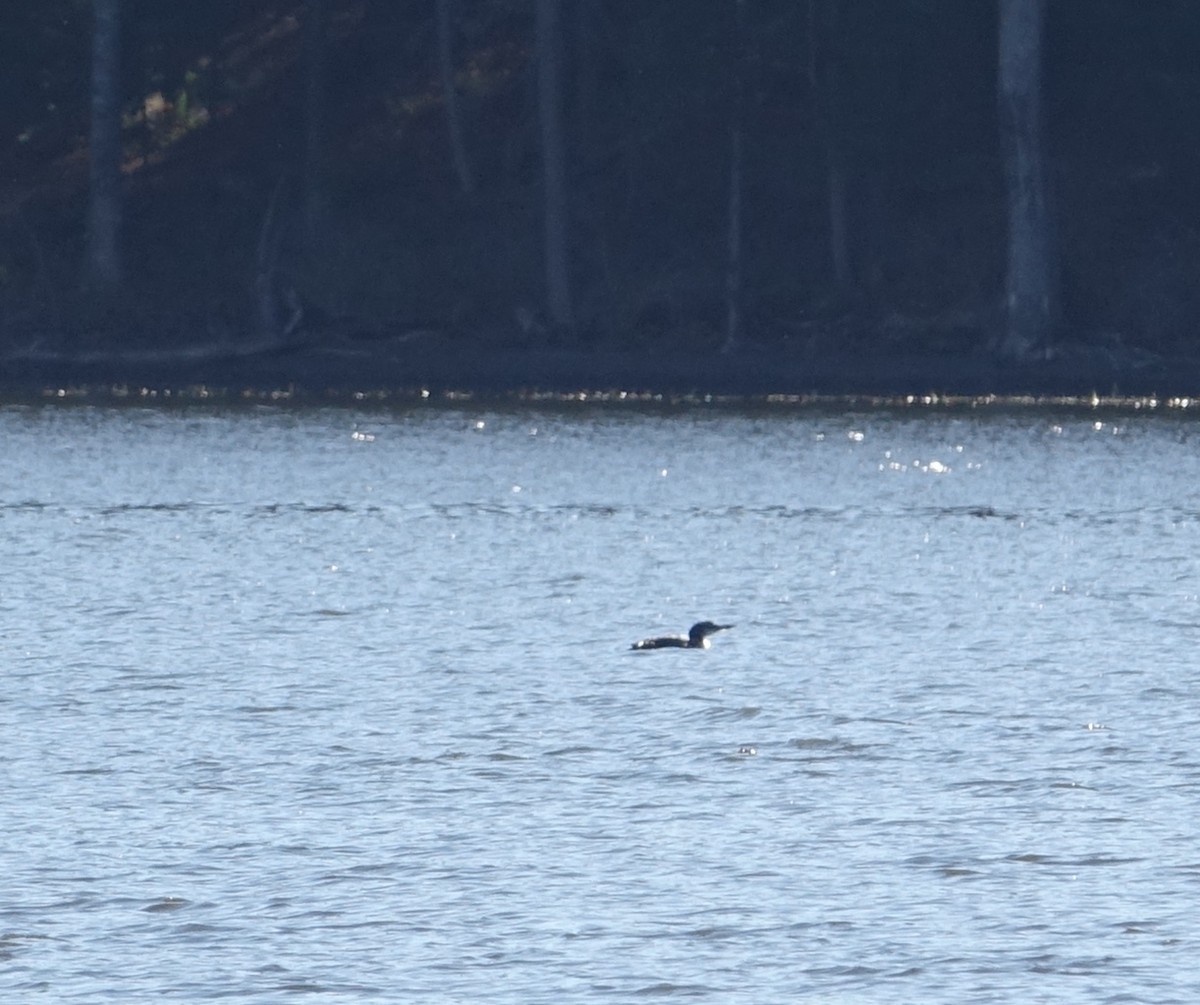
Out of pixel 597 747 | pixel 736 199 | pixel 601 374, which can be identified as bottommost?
pixel 597 747

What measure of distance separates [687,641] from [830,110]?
97.1 ft

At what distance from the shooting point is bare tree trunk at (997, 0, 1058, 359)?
1844 inches

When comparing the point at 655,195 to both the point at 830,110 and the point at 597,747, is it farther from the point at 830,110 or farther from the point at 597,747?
the point at 597,747

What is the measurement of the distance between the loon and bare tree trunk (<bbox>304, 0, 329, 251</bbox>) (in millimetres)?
32188

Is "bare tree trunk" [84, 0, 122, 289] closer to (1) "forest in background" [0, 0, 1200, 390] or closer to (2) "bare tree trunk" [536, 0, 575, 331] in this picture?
(1) "forest in background" [0, 0, 1200, 390]

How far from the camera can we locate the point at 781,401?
47.8 m

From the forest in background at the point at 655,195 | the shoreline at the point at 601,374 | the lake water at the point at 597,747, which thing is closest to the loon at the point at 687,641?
the lake water at the point at 597,747

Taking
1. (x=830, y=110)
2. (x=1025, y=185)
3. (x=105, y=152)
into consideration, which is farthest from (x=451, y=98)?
(x=1025, y=185)

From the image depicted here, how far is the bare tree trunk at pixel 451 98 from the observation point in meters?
52.5

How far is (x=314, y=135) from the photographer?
5219cm

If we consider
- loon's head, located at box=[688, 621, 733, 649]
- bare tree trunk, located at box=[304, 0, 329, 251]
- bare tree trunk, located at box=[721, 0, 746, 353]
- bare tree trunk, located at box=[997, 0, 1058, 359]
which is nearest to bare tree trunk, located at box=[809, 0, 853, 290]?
bare tree trunk, located at box=[721, 0, 746, 353]

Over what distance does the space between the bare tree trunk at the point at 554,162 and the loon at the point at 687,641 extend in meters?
29.4

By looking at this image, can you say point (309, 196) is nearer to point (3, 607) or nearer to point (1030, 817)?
point (3, 607)

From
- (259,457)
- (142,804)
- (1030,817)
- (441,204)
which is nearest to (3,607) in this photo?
(142,804)
